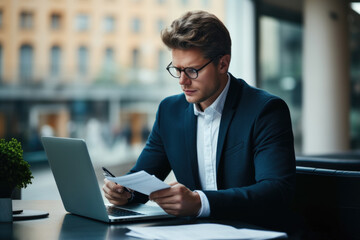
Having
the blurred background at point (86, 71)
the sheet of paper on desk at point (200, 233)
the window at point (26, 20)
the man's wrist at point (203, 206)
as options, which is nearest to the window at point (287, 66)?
the blurred background at point (86, 71)

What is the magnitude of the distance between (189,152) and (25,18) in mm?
16190

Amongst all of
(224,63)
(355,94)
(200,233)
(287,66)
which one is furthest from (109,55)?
(200,233)

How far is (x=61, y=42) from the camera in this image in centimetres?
1939

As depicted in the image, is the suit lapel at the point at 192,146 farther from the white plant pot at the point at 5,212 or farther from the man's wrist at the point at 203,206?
the white plant pot at the point at 5,212

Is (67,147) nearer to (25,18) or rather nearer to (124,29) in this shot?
(25,18)

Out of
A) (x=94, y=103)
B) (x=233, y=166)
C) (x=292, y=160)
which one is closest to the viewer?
(x=292, y=160)

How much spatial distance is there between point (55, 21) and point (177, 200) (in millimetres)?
18312

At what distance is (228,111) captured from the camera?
1.83m

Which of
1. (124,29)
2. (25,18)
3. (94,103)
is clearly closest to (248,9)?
(25,18)

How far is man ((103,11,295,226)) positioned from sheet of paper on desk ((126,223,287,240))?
0.24 meters

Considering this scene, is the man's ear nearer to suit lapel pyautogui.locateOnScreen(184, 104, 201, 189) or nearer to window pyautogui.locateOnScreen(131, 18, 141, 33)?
suit lapel pyautogui.locateOnScreen(184, 104, 201, 189)

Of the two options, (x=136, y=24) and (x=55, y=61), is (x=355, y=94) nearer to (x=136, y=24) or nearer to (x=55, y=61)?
(x=136, y=24)

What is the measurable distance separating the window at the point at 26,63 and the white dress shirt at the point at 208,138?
16516 mm

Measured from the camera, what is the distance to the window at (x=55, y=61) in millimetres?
19062
